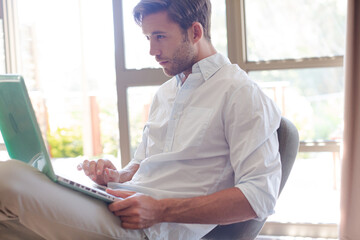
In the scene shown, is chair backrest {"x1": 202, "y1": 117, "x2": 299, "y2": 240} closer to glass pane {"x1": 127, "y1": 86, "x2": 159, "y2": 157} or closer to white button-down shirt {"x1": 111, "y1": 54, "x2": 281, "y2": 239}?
white button-down shirt {"x1": 111, "y1": 54, "x2": 281, "y2": 239}

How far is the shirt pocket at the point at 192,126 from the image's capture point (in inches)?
51.9

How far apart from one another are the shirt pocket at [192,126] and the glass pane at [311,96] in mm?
1148

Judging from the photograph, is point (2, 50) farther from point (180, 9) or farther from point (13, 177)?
point (13, 177)

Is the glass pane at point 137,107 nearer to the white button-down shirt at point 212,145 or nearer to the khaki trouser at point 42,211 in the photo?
the white button-down shirt at point 212,145

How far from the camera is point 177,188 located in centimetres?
134

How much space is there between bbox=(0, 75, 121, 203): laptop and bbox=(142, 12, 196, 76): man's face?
54cm

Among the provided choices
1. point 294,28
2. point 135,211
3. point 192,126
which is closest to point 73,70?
point 294,28

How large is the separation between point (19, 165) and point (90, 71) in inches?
244

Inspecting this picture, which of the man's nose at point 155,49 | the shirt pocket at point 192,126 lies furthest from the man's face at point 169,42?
the shirt pocket at point 192,126

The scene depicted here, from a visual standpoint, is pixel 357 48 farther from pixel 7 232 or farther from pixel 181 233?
pixel 7 232

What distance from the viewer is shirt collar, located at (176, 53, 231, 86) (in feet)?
4.68

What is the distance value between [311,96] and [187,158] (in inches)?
51.3

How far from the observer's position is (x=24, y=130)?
108cm

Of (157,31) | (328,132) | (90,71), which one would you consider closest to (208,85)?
(157,31)
